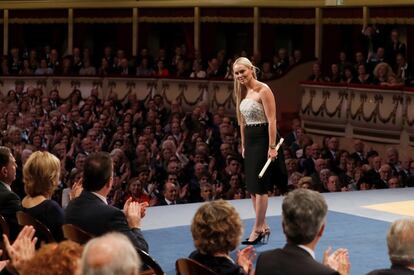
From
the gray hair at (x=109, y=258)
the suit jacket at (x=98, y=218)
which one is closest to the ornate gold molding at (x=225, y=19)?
the suit jacket at (x=98, y=218)

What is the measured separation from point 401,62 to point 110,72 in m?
6.87

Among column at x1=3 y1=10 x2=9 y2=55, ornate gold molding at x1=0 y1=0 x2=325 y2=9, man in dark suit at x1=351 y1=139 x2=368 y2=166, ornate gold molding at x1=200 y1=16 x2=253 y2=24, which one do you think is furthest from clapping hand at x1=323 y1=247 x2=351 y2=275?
column at x1=3 y1=10 x2=9 y2=55

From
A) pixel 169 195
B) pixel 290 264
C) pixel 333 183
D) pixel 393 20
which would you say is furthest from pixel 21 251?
pixel 393 20

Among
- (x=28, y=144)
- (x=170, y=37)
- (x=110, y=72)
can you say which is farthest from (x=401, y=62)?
(x=170, y=37)

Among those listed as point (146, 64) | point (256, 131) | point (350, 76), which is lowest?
point (256, 131)

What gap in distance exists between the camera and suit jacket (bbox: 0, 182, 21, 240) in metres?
5.36

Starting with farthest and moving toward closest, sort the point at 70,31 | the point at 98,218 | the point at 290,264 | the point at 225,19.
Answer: the point at 70,31, the point at 225,19, the point at 98,218, the point at 290,264

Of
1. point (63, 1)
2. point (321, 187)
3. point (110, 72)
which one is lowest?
point (321, 187)

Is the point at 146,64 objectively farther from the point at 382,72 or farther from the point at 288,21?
the point at 382,72

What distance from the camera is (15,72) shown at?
19.7 meters

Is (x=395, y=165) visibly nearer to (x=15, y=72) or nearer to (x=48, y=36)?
(x=15, y=72)

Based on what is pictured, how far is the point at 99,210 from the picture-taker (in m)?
5.00

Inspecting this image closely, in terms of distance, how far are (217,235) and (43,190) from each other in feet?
4.77

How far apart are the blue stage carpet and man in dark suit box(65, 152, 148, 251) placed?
123cm
